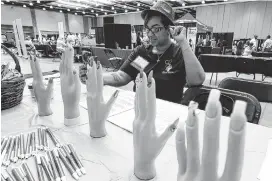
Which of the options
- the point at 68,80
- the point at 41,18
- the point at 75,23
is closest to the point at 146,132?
the point at 68,80

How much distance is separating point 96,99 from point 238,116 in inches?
19.5

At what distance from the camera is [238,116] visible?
25 centimetres

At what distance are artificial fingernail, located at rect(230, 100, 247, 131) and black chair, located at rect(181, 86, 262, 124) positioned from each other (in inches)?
32.1

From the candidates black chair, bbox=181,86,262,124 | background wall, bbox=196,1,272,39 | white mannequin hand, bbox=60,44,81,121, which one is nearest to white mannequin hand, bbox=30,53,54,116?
white mannequin hand, bbox=60,44,81,121

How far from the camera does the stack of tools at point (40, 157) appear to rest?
0.50 metres

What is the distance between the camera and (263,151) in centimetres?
61

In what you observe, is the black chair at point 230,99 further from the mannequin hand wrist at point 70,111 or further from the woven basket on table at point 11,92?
the woven basket on table at point 11,92

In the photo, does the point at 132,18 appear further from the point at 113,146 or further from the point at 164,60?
the point at 113,146

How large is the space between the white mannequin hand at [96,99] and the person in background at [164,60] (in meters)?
0.50

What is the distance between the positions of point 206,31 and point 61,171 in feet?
43.4

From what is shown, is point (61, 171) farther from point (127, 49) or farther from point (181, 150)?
point (127, 49)

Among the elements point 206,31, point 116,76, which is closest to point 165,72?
point 116,76

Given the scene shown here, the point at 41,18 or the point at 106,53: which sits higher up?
the point at 41,18

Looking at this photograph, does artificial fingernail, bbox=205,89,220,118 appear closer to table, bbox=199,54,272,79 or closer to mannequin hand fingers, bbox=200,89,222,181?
mannequin hand fingers, bbox=200,89,222,181
